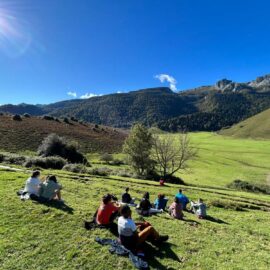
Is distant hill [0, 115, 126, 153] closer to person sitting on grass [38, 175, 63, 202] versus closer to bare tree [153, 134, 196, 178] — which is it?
bare tree [153, 134, 196, 178]

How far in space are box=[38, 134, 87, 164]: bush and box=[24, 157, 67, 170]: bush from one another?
35.2ft

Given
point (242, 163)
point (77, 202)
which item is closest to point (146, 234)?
point (77, 202)

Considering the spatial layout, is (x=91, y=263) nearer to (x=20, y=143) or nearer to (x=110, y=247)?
(x=110, y=247)

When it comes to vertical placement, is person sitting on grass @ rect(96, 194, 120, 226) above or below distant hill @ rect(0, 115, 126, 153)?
below

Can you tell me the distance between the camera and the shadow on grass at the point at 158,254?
12202mm

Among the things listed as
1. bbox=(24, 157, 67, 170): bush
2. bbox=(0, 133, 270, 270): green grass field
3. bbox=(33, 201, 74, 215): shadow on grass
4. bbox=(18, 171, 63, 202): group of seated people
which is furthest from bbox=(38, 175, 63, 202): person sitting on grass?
bbox=(24, 157, 67, 170): bush

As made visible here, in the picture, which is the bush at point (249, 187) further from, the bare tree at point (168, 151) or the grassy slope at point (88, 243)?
the grassy slope at point (88, 243)

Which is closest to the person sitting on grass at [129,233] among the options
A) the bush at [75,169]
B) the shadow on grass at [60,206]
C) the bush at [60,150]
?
the shadow on grass at [60,206]

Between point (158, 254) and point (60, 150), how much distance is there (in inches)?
1861

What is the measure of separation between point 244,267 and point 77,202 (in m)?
11.6

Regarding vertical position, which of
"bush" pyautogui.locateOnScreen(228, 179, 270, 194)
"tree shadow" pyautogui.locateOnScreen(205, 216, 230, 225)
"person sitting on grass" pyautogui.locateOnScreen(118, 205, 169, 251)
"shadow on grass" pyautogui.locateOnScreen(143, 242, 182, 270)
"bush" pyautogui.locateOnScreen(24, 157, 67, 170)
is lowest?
"bush" pyautogui.locateOnScreen(228, 179, 270, 194)

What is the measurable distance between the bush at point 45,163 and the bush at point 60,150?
10731 millimetres

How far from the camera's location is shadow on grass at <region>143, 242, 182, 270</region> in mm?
12202

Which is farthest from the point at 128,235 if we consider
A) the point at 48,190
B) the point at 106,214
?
the point at 48,190
